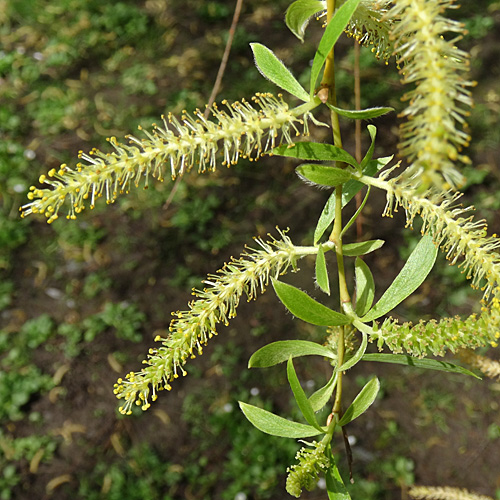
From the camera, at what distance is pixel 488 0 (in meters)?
4.36

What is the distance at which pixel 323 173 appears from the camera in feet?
3.10

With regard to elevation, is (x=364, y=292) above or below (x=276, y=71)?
below

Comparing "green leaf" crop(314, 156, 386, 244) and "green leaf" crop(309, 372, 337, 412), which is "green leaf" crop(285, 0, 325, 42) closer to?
"green leaf" crop(314, 156, 386, 244)

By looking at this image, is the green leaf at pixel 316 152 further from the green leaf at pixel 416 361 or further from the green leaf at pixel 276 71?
the green leaf at pixel 416 361

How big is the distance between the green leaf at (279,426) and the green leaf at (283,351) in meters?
0.09

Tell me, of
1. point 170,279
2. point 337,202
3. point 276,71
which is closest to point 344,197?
point 337,202

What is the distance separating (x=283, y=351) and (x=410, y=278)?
0.30 meters

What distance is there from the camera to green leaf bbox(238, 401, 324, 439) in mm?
1079

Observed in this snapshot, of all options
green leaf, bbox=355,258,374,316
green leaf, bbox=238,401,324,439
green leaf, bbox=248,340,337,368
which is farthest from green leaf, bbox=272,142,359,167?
green leaf, bbox=238,401,324,439

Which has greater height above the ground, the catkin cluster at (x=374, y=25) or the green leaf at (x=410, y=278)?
the catkin cluster at (x=374, y=25)

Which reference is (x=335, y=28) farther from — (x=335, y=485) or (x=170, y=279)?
(x=170, y=279)

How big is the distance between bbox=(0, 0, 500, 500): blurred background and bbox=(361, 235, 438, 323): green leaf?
244 centimetres

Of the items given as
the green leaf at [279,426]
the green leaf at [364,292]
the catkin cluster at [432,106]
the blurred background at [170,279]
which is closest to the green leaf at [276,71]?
the catkin cluster at [432,106]

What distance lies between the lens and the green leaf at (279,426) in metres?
1.08
